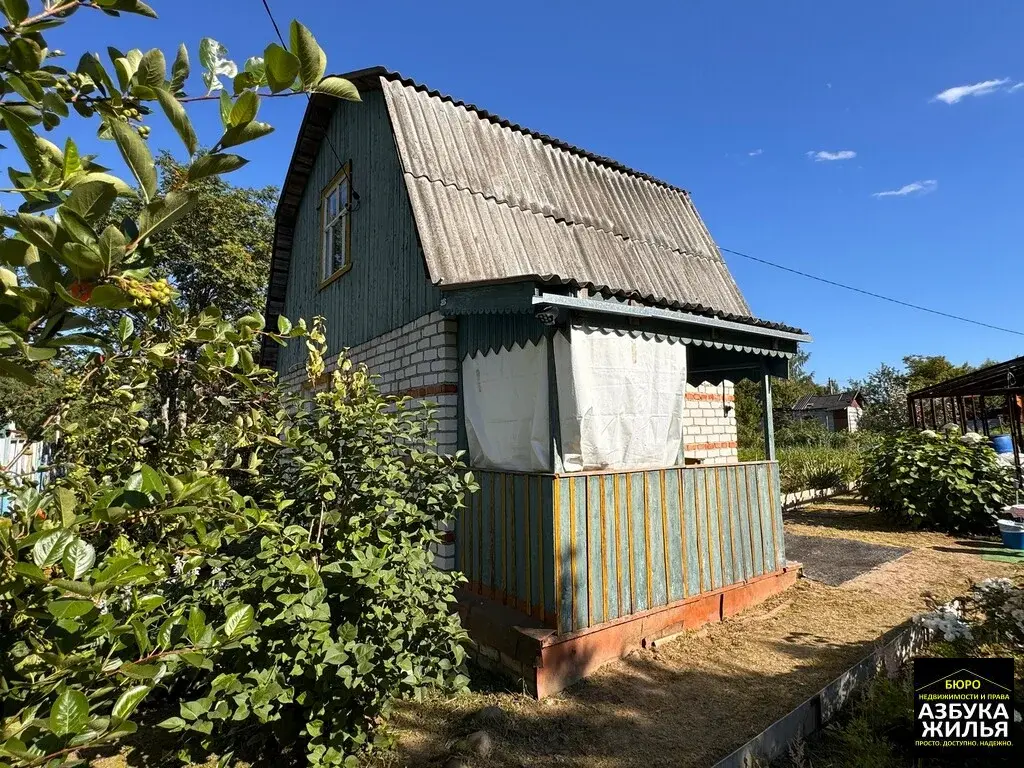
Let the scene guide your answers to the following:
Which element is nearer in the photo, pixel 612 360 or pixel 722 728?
pixel 722 728

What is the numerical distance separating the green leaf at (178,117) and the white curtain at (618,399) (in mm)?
3447

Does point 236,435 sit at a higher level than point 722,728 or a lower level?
higher

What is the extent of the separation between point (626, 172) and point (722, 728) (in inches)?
350

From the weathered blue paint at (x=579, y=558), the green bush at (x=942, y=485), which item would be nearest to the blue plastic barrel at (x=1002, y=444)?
the green bush at (x=942, y=485)

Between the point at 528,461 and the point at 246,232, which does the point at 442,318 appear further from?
the point at 246,232

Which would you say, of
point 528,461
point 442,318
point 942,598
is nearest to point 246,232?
point 442,318

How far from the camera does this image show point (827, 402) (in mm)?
52875

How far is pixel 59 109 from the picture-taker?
1160 millimetres

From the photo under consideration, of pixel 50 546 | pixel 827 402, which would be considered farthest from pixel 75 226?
pixel 827 402

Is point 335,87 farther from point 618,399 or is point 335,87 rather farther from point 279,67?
point 618,399

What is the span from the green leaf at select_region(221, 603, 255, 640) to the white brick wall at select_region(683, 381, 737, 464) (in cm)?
697

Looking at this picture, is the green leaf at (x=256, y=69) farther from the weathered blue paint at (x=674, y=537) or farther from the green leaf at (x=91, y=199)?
the weathered blue paint at (x=674, y=537)

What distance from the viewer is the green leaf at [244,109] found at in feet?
3.30

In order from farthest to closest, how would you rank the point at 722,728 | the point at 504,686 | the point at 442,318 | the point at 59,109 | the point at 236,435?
the point at 442,318 < the point at 504,686 < the point at 722,728 < the point at 236,435 < the point at 59,109
